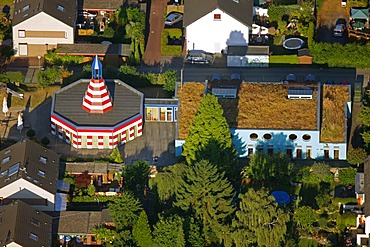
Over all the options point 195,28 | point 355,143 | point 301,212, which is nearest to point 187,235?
point 301,212

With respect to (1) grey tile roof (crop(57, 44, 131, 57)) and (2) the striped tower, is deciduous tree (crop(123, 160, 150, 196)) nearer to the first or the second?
(2) the striped tower

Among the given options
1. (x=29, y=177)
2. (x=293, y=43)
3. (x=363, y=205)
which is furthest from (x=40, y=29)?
(x=363, y=205)

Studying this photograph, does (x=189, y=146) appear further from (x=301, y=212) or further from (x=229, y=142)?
(x=301, y=212)

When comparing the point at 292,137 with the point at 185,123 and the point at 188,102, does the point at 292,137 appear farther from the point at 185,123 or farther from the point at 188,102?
the point at 188,102

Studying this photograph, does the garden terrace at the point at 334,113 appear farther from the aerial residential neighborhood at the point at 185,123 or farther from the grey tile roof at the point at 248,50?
the grey tile roof at the point at 248,50

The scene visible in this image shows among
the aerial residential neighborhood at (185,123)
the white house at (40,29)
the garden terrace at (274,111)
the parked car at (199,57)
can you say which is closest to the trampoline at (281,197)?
the aerial residential neighborhood at (185,123)

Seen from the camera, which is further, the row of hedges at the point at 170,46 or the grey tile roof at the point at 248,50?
the row of hedges at the point at 170,46

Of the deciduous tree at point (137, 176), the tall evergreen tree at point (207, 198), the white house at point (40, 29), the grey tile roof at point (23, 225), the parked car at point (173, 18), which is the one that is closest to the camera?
the grey tile roof at point (23, 225)

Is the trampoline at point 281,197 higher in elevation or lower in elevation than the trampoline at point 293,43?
lower
